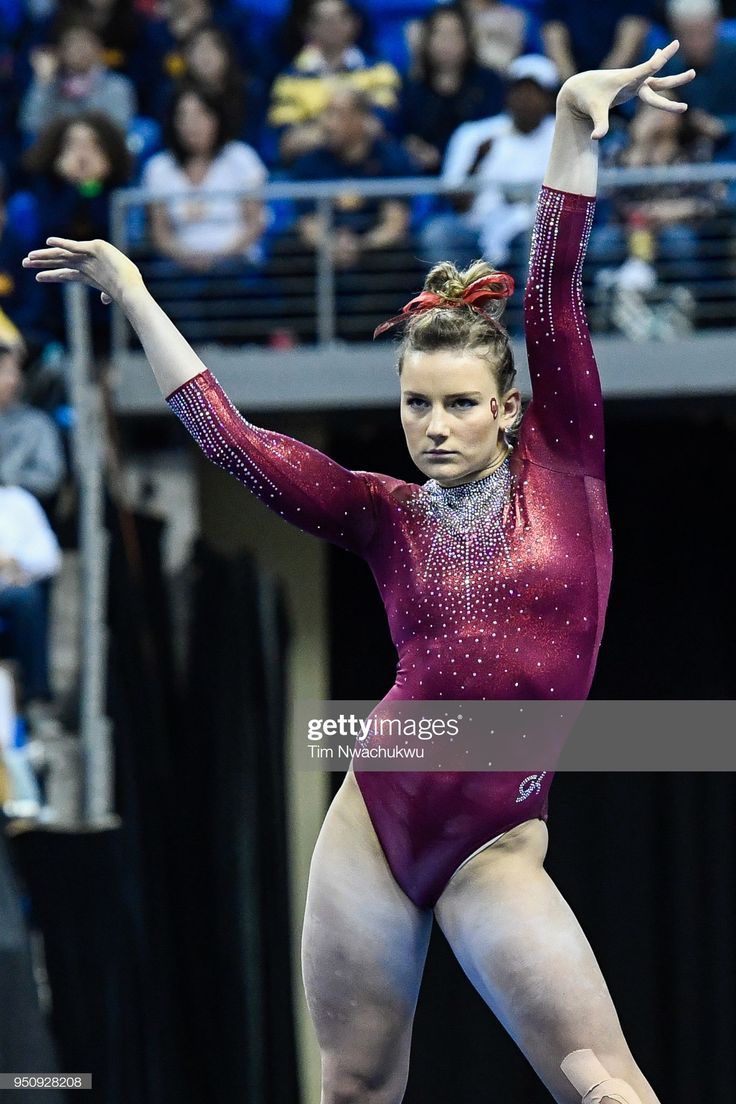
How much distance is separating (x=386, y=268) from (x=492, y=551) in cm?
379

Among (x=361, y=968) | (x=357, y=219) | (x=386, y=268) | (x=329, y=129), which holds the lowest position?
(x=361, y=968)

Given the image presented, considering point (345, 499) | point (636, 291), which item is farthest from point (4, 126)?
point (345, 499)

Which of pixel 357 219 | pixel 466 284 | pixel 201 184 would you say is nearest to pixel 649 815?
pixel 357 219

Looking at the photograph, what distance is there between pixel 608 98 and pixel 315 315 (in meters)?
4.28

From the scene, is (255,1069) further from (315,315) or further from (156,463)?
(315,315)

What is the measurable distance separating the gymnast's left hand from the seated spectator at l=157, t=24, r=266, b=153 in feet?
12.9

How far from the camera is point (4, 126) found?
267 inches

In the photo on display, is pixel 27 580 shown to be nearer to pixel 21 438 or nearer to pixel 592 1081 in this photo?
pixel 21 438

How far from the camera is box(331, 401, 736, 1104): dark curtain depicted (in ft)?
20.7

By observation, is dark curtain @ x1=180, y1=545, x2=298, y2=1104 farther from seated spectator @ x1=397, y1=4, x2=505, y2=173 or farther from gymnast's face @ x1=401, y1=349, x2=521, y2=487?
gymnast's face @ x1=401, y1=349, x2=521, y2=487

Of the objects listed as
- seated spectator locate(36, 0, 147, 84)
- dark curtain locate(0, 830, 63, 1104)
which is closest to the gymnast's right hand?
dark curtain locate(0, 830, 63, 1104)

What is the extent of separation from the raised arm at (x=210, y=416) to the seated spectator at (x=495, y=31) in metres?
4.10

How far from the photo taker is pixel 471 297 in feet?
8.17

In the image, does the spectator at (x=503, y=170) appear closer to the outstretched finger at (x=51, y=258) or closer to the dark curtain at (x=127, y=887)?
the dark curtain at (x=127, y=887)
